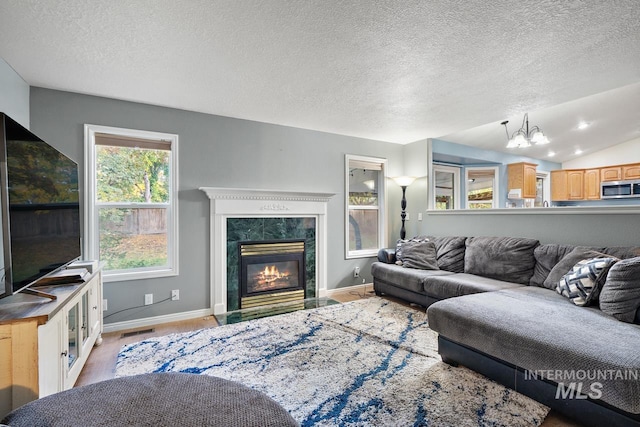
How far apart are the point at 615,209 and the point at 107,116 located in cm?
495

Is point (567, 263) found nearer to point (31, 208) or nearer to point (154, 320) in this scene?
point (31, 208)

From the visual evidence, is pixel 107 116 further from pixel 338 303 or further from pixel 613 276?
pixel 613 276

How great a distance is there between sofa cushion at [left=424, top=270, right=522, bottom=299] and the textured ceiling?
191cm

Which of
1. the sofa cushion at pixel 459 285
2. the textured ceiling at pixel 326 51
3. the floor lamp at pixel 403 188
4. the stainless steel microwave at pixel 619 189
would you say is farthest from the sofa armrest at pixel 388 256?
the stainless steel microwave at pixel 619 189

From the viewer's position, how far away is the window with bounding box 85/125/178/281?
9.69ft

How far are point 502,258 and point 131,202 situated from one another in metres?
4.10

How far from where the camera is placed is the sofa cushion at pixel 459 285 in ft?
9.60

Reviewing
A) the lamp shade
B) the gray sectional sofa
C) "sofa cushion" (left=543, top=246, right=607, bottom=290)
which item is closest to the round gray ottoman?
the gray sectional sofa

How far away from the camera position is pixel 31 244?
1.57 meters

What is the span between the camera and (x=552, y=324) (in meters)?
1.85

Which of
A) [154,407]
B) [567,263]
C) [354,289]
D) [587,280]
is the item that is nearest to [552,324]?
[587,280]

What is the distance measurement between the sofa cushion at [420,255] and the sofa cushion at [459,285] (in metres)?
0.40

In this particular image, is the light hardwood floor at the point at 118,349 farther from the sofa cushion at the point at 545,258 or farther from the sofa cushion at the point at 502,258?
the sofa cushion at the point at 545,258

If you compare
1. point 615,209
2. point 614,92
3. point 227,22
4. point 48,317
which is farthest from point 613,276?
point 48,317
